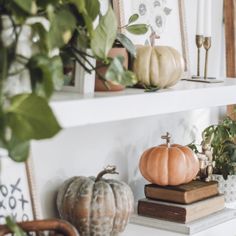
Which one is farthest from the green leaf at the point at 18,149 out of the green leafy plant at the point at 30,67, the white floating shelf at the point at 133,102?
the white floating shelf at the point at 133,102

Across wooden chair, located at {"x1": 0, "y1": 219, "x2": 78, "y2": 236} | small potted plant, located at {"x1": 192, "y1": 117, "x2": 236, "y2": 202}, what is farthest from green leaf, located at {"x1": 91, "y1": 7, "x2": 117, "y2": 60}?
small potted plant, located at {"x1": 192, "y1": 117, "x2": 236, "y2": 202}

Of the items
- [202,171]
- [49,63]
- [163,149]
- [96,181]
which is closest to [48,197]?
[96,181]

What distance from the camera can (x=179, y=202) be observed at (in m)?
1.83

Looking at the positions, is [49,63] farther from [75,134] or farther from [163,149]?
[163,149]

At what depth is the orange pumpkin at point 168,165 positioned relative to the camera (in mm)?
1833

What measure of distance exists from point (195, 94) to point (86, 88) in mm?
360

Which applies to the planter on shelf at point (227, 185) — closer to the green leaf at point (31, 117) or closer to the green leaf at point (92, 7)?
the green leaf at point (92, 7)

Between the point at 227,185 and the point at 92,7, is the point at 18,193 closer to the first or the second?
the point at 92,7

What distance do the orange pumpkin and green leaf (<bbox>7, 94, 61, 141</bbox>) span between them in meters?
0.90

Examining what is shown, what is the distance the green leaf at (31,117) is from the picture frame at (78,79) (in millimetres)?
385

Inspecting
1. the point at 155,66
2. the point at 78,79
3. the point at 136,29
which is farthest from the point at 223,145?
the point at 78,79

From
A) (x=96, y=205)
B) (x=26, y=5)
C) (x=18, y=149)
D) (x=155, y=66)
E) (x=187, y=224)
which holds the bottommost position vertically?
(x=187, y=224)

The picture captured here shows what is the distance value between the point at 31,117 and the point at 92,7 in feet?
1.04

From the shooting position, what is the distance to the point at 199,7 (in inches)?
75.6
